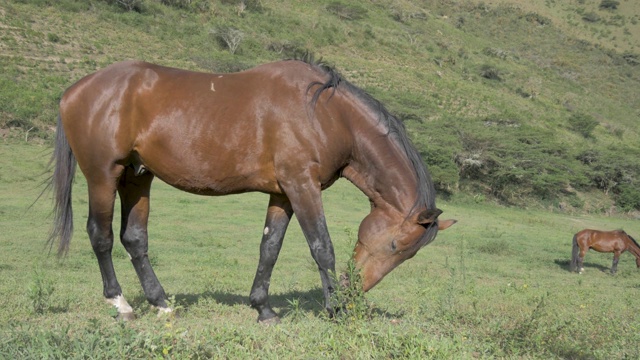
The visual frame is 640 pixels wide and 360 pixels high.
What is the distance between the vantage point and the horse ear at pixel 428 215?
505 cm

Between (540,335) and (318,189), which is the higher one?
(318,189)

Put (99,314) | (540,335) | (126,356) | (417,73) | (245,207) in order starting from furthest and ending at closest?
(417,73) → (245,207) → (99,314) → (540,335) → (126,356)

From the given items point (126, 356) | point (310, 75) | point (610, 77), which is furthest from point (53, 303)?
point (610, 77)

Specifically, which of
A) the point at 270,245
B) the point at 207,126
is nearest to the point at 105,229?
the point at 207,126

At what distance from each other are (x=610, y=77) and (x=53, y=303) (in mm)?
69843

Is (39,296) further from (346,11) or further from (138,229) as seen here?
(346,11)

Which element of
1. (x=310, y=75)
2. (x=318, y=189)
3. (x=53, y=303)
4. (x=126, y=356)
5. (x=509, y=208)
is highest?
(x=310, y=75)

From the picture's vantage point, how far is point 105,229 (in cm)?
565

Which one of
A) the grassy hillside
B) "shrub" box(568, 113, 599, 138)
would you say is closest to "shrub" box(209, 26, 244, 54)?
the grassy hillside

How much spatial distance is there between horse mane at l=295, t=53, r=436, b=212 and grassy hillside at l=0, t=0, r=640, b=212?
22.1 meters

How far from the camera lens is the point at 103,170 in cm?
546

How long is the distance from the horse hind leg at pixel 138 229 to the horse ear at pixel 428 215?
2.43 meters

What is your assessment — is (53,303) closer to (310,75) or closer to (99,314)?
(99,314)

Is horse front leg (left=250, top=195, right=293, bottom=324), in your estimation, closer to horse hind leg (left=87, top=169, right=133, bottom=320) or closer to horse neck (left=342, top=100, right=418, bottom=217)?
horse neck (left=342, top=100, right=418, bottom=217)
